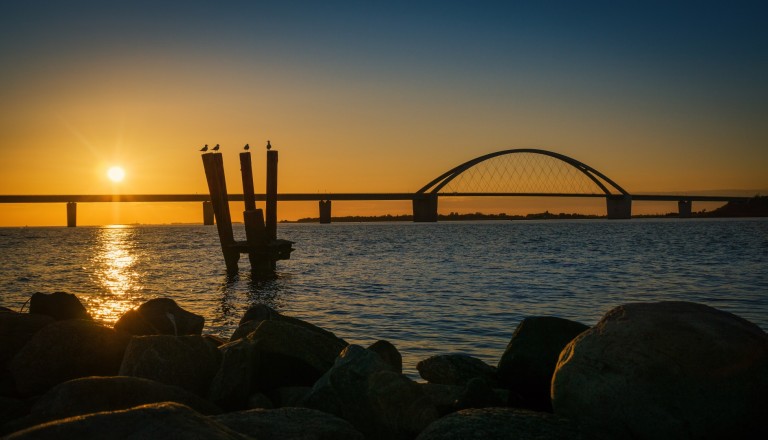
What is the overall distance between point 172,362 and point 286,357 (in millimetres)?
1274

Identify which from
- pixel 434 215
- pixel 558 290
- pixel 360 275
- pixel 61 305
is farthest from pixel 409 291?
pixel 434 215

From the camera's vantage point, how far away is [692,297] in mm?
19734

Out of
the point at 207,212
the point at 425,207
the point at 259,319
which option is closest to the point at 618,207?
the point at 425,207

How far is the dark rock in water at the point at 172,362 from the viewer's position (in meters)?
6.72

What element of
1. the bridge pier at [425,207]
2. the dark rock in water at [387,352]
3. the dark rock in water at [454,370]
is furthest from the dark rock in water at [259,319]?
the bridge pier at [425,207]

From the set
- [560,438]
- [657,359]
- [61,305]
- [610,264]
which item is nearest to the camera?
[560,438]

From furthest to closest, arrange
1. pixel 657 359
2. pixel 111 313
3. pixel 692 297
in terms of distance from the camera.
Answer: pixel 692 297
pixel 111 313
pixel 657 359

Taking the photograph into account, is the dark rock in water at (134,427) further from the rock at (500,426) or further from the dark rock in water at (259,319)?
the dark rock in water at (259,319)

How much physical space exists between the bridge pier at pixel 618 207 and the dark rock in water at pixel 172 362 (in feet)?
515

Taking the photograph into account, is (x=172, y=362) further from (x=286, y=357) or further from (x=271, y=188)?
(x=271, y=188)

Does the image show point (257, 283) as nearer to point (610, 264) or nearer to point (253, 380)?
point (610, 264)

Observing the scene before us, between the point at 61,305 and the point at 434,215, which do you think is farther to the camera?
the point at 434,215

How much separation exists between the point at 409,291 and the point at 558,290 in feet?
14.6

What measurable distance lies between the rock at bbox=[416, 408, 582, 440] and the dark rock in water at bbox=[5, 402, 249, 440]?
168cm
